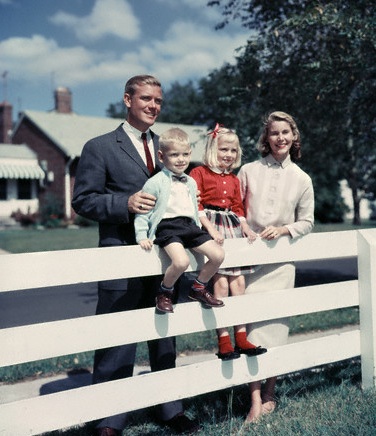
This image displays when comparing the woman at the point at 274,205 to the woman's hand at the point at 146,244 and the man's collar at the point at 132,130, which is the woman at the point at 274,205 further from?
the woman's hand at the point at 146,244

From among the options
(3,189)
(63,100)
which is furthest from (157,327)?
(63,100)

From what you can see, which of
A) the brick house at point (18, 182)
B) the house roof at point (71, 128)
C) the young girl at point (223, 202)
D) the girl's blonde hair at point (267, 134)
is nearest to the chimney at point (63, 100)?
the house roof at point (71, 128)

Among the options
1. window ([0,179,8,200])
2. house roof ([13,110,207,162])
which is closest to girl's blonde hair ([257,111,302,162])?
house roof ([13,110,207,162])

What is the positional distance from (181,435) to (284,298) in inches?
43.9

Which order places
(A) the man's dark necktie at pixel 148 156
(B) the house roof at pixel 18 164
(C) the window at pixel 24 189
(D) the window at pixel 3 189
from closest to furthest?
(A) the man's dark necktie at pixel 148 156 → (B) the house roof at pixel 18 164 → (D) the window at pixel 3 189 → (C) the window at pixel 24 189

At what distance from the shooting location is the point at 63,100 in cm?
3653

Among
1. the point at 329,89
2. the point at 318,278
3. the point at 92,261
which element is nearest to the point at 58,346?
the point at 92,261

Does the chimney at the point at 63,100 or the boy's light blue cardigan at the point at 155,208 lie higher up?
the chimney at the point at 63,100

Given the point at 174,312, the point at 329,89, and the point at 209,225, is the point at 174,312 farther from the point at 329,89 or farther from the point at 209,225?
the point at 329,89

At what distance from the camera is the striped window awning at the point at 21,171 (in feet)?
95.1

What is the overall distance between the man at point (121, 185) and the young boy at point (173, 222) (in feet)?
0.78

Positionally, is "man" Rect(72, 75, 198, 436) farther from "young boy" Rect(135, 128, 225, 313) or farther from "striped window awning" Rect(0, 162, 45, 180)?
"striped window awning" Rect(0, 162, 45, 180)

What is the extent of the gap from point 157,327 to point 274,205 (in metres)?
1.21

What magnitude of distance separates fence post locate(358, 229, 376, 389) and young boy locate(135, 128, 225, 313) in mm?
1425
